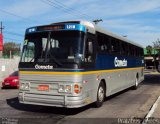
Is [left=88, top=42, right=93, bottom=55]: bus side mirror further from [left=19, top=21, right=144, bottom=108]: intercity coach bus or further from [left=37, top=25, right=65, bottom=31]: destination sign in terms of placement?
[left=37, top=25, right=65, bottom=31]: destination sign

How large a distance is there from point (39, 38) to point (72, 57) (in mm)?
1629

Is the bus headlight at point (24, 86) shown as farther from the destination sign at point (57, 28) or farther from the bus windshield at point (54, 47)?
the destination sign at point (57, 28)

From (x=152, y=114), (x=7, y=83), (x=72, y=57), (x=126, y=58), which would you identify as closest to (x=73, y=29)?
(x=72, y=57)

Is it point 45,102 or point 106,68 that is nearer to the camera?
point 45,102

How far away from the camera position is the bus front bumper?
34.8 ft

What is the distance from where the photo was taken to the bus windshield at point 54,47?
10844 millimetres

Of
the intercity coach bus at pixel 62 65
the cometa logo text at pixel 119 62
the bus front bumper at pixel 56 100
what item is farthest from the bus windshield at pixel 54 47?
the cometa logo text at pixel 119 62

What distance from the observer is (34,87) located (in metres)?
11.3

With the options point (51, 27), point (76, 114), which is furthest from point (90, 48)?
point (76, 114)

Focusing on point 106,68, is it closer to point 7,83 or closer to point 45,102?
point 45,102

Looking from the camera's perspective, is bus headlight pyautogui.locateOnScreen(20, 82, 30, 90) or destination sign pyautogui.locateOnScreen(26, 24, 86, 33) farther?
bus headlight pyautogui.locateOnScreen(20, 82, 30, 90)

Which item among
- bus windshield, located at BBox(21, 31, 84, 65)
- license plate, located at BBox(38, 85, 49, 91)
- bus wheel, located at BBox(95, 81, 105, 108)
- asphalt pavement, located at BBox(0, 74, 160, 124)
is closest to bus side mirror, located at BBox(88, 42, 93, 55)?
bus windshield, located at BBox(21, 31, 84, 65)

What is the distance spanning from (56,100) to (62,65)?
1.17m

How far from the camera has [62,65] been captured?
1074 cm
